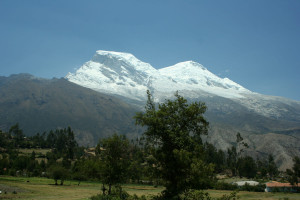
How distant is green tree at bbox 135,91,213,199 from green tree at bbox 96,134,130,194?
12.3 metres

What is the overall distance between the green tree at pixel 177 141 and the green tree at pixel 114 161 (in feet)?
40.3

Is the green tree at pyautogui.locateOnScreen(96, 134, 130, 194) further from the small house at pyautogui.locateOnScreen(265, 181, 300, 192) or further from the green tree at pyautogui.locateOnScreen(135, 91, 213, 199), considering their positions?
the small house at pyautogui.locateOnScreen(265, 181, 300, 192)

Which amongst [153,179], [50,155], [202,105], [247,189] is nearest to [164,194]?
[153,179]

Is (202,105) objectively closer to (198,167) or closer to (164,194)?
(198,167)

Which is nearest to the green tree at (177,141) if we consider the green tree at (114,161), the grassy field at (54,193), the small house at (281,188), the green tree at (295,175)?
the green tree at (114,161)

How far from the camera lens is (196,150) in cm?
3091

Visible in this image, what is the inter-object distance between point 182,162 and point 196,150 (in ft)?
10.4

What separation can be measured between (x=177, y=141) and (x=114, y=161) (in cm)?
1776

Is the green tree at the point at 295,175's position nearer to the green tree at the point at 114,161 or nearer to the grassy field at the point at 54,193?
the grassy field at the point at 54,193

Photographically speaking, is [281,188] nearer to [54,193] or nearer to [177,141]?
[54,193]

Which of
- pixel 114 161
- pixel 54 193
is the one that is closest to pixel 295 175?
pixel 114 161

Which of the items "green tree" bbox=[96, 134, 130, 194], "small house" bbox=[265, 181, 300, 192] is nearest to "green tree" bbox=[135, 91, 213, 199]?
"green tree" bbox=[96, 134, 130, 194]

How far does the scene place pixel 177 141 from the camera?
98.9ft

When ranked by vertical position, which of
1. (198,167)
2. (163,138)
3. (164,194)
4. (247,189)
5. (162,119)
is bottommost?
(247,189)
